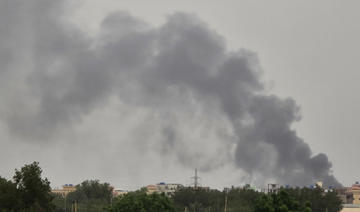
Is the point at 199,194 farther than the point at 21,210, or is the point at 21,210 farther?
the point at 199,194

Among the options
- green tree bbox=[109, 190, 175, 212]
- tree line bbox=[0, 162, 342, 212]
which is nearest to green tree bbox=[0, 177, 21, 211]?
tree line bbox=[0, 162, 342, 212]

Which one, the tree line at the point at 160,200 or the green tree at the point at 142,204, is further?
the green tree at the point at 142,204

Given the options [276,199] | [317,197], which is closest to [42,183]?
[276,199]

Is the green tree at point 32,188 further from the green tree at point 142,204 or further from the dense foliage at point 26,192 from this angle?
the green tree at point 142,204

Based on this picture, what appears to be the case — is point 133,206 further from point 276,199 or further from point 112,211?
point 276,199

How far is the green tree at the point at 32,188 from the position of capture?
76.4m

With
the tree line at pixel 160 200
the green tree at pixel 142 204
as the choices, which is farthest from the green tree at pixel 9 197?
the green tree at pixel 142 204

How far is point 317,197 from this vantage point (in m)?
158

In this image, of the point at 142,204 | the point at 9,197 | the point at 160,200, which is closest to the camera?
the point at 9,197

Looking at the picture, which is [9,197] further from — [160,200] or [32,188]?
[160,200]

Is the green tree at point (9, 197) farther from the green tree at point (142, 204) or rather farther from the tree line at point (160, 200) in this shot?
the green tree at point (142, 204)

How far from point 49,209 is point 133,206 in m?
34.7

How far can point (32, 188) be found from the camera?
3019 inches

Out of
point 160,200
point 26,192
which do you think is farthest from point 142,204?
point 26,192
